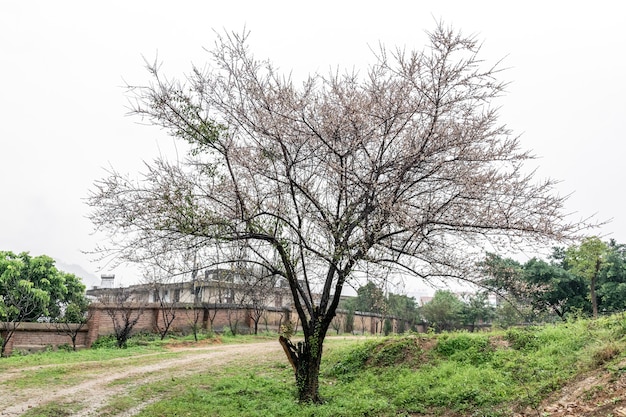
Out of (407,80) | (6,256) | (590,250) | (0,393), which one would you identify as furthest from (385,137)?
(6,256)

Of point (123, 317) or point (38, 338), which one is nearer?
point (38, 338)

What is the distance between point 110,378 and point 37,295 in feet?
31.7

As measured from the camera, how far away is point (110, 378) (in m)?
11.1

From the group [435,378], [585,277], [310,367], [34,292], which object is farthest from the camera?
[585,277]

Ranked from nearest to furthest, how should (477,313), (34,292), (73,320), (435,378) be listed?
(435,378)
(34,292)
(73,320)
(477,313)

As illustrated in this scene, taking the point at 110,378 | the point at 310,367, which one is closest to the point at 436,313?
the point at 110,378

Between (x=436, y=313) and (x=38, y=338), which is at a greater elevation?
(x=436, y=313)

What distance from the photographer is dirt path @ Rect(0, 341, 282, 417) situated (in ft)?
27.4

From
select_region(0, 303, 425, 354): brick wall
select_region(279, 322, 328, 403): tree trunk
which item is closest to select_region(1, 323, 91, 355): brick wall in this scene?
select_region(0, 303, 425, 354): brick wall

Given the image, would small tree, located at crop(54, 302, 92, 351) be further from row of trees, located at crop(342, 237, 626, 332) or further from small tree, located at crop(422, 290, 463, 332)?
small tree, located at crop(422, 290, 463, 332)

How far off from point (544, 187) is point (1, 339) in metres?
16.5

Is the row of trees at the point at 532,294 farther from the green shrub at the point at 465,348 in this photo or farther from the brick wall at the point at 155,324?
the brick wall at the point at 155,324

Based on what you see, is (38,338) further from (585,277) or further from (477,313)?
(477,313)

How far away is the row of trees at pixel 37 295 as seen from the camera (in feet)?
59.2
